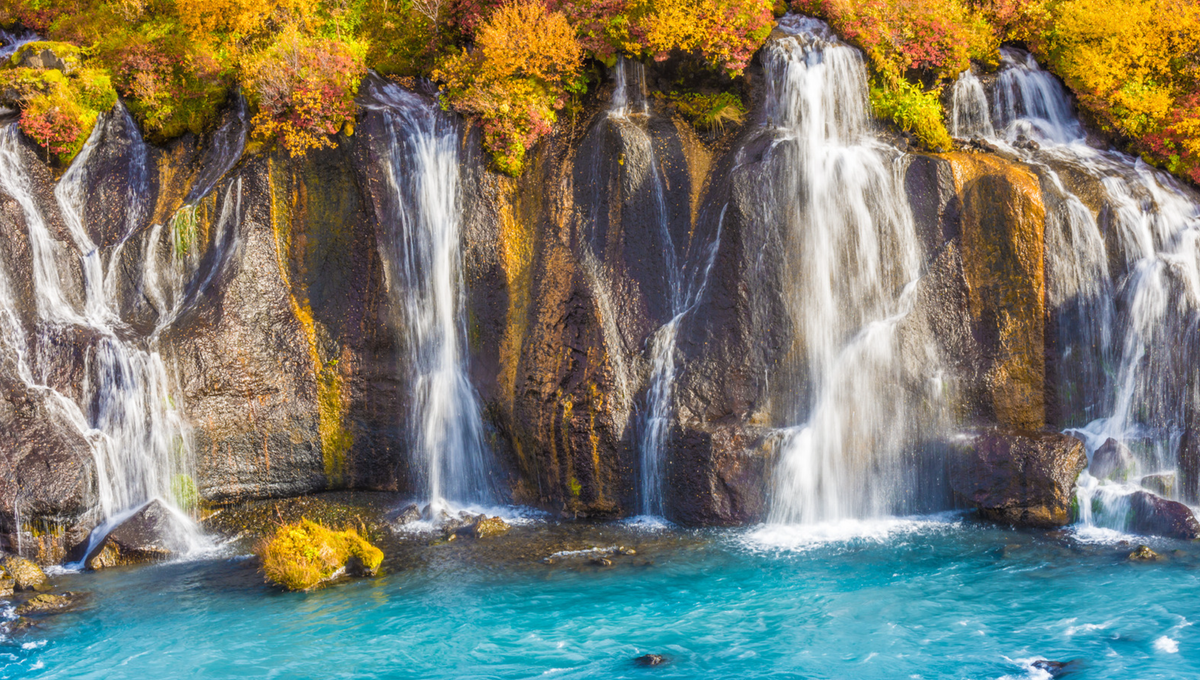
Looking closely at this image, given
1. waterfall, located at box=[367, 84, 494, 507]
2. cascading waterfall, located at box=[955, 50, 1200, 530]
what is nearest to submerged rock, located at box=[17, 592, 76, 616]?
waterfall, located at box=[367, 84, 494, 507]

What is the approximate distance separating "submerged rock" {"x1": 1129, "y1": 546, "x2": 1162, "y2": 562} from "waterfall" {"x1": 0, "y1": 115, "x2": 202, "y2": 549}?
16.5m

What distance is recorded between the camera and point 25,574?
1538 cm

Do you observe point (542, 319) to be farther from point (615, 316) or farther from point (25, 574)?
point (25, 574)

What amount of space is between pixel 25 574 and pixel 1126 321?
20.0m

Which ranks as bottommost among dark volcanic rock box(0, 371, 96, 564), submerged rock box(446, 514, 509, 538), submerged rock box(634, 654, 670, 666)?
submerged rock box(634, 654, 670, 666)

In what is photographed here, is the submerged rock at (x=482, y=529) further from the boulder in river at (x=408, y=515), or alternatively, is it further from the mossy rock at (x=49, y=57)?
the mossy rock at (x=49, y=57)

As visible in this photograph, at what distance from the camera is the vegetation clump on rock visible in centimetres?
1480

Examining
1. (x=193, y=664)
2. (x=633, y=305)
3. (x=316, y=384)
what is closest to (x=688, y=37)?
(x=633, y=305)

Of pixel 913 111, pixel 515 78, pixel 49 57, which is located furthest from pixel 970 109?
pixel 49 57

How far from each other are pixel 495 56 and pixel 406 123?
2.44 metres

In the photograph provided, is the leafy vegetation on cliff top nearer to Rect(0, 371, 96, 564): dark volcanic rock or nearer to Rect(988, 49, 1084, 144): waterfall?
Answer: Rect(988, 49, 1084, 144): waterfall

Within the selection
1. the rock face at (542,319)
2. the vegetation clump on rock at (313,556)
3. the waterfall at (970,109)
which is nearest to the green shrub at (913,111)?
the waterfall at (970,109)

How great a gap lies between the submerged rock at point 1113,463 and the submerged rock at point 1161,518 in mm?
673

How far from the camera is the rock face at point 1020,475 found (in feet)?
51.9
